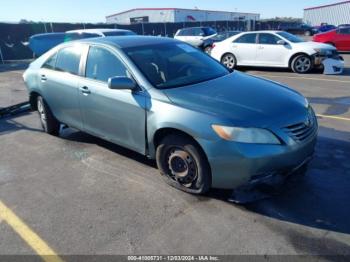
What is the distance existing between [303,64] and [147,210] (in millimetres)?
9798

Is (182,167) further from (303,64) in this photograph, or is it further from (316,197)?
(303,64)

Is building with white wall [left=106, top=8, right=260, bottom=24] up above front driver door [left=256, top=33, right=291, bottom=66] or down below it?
above

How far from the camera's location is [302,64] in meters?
11.5

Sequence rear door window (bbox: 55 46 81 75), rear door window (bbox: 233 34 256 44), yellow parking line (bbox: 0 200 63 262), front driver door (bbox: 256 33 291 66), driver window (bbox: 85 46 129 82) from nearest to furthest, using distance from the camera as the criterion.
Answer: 1. yellow parking line (bbox: 0 200 63 262)
2. driver window (bbox: 85 46 129 82)
3. rear door window (bbox: 55 46 81 75)
4. front driver door (bbox: 256 33 291 66)
5. rear door window (bbox: 233 34 256 44)

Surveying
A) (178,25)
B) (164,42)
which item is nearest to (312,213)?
(164,42)

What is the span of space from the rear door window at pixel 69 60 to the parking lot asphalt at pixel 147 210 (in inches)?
48.6

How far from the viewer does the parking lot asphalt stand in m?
2.94

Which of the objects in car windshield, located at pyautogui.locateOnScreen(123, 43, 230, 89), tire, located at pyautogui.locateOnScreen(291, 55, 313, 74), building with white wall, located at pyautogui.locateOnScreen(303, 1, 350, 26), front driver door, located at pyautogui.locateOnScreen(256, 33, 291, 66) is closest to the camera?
car windshield, located at pyautogui.locateOnScreen(123, 43, 230, 89)

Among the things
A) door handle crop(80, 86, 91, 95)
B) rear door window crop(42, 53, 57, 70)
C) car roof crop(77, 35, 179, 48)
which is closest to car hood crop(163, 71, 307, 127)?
car roof crop(77, 35, 179, 48)

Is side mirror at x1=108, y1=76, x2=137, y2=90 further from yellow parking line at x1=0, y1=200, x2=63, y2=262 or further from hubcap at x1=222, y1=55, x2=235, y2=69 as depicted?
hubcap at x1=222, y1=55, x2=235, y2=69

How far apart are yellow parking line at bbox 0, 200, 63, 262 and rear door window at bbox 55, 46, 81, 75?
2.09 metres

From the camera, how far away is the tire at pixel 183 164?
11.3 feet

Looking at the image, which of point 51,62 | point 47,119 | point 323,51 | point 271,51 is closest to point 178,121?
point 51,62

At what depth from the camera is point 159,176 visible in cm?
416
